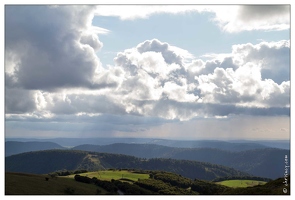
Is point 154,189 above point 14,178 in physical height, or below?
below

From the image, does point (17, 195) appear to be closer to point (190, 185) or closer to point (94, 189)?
point (94, 189)

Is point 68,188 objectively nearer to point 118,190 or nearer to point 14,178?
point 14,178

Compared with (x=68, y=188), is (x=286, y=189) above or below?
above

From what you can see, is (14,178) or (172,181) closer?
Answer: (14,178)
